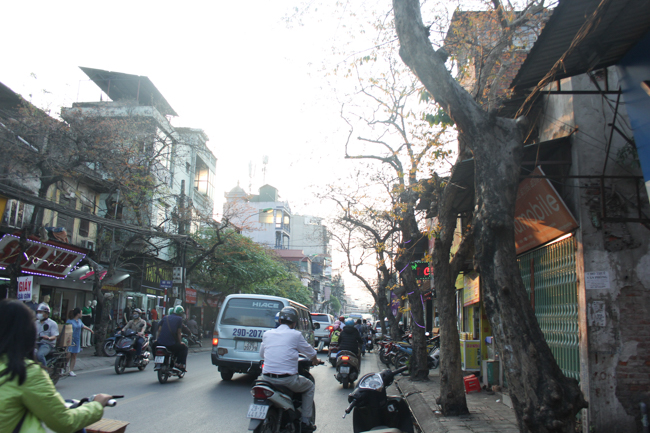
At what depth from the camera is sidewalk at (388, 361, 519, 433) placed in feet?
23.7

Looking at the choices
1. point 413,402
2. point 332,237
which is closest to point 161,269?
point 332,237

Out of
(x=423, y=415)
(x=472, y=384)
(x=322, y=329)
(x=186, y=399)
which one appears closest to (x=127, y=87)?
(x=322, y=329)

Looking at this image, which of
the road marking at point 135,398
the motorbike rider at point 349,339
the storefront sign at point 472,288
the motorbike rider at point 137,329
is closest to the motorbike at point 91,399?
the road marking at point 135,398

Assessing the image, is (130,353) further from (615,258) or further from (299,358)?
(615,258)

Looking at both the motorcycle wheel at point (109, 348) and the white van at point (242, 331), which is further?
the motorcycle wheel at point (109, 348)

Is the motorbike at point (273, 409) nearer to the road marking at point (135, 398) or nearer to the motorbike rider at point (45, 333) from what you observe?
the road marking at point (135, 398)

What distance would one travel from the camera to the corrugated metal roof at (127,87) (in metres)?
29.0

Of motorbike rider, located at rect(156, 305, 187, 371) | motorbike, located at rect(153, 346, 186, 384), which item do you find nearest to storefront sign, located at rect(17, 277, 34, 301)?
motorbike rider, located at rect(156, 305, 187, 371)

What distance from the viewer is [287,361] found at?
5582mm

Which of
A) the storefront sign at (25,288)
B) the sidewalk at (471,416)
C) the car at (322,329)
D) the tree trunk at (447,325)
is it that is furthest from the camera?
the car at (322,329)

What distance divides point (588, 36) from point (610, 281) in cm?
343

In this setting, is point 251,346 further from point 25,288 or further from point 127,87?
point 127,87

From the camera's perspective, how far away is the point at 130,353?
42.5 feet

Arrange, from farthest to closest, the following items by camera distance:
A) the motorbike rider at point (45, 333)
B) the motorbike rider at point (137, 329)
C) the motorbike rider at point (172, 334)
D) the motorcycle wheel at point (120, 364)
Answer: the motorbike rider at point (137, 329), the motorcycle wheel at point (120, 364), the motorbike rider at point (172, 334), the motorbike rider at point (45, 333)
